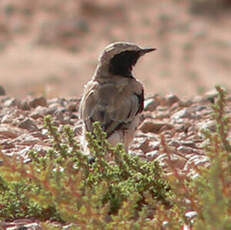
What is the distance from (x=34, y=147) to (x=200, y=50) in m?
15.6

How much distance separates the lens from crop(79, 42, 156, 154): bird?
6664mm

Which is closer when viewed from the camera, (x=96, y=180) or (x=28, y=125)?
(x=96, y=180)

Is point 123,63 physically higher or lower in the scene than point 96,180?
higher

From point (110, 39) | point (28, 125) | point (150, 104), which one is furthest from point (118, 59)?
point (110, 39)

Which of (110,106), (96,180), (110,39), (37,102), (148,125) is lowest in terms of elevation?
(96,180)

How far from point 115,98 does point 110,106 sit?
17 cm

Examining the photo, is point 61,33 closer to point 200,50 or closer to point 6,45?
point 6,45

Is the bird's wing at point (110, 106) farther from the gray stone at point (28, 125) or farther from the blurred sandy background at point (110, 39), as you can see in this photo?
the blurred sandy background at point (110, 39)

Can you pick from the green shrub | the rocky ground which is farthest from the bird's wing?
the green shrub

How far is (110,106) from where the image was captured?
267 inches

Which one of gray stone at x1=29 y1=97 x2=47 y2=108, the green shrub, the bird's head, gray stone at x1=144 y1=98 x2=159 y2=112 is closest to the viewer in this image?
the green shrub

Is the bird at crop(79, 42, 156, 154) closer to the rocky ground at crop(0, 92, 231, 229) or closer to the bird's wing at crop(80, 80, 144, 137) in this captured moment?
the bird's wing at crop(80, 80, 144, 137)

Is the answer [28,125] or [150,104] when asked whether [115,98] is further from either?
[150,104]

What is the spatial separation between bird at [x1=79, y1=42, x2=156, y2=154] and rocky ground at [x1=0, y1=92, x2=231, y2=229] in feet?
1.03
